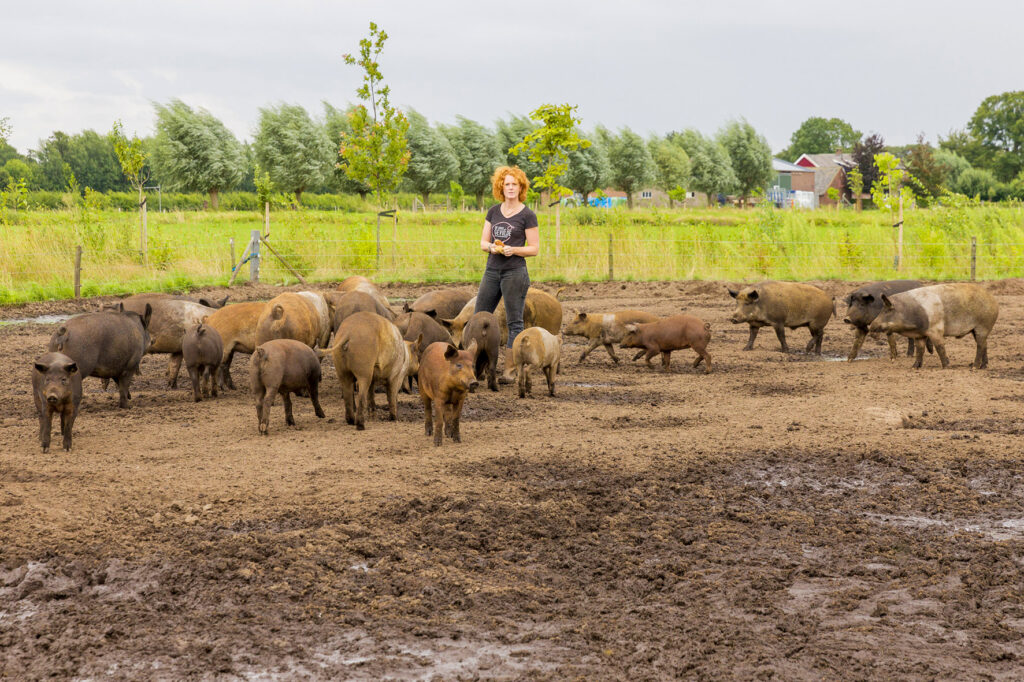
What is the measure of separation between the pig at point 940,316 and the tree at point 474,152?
49.0 m

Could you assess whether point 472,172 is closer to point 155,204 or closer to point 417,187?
point 417,187

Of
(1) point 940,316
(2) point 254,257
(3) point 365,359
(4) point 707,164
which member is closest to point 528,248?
(3) point 365,359

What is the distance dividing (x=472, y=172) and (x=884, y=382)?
5102 cm

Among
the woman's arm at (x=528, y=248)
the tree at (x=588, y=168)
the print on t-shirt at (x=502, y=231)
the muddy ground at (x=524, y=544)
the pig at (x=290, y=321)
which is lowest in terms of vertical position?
the muddy ground at (x=524, y=544)

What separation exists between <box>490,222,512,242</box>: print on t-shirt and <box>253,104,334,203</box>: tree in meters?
49.7

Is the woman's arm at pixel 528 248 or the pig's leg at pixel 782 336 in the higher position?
the woman's arm at pixel 528 248

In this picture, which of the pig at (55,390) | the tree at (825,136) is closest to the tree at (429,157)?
the pig at (55,390)

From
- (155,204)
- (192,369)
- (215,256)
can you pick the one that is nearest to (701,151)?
(155,204)

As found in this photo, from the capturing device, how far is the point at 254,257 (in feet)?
70.6

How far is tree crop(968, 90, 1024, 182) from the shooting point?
87.4 meters

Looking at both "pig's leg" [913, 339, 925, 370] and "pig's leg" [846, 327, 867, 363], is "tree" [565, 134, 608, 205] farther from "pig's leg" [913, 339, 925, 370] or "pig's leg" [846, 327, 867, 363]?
"pig's leg" [913, 339, 925, 370]

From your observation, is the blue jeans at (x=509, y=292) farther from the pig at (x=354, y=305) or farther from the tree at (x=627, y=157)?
the tree at (x=627, y=157)

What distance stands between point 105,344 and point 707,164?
67.1 meters

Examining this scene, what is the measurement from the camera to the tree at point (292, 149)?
57250 millimetres
